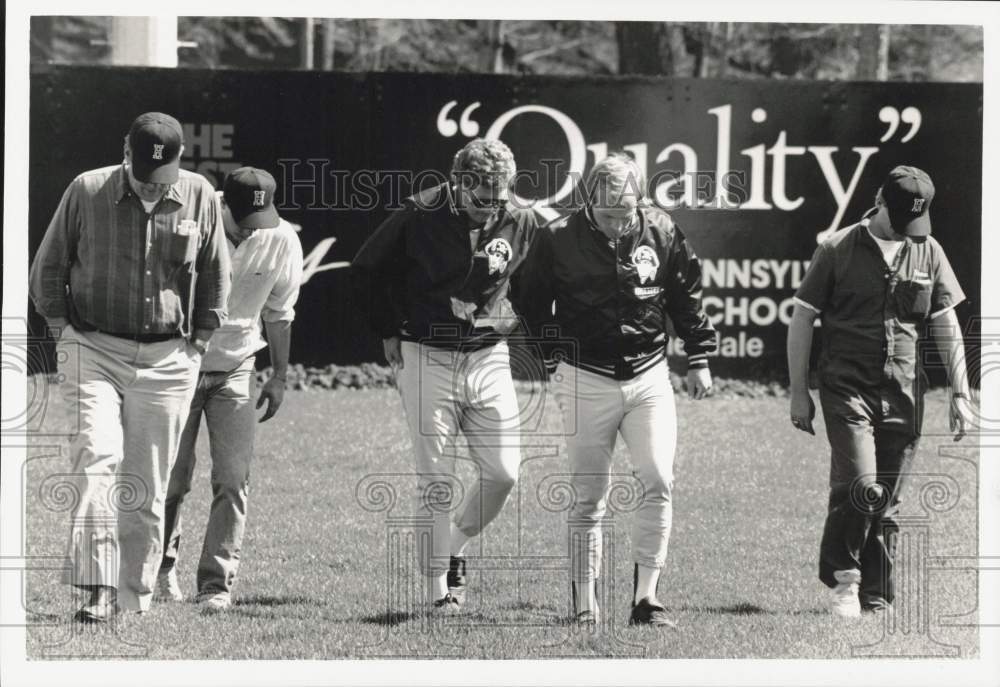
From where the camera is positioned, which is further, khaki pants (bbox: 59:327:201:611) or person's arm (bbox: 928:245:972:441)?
person's arm (bbox: 928:245:972:441)

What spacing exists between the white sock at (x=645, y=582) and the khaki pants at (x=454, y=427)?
2.03ft

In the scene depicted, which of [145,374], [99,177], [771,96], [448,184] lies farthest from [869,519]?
[771,96]

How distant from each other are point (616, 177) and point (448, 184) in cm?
67

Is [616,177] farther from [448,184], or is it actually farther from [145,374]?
[145,374]

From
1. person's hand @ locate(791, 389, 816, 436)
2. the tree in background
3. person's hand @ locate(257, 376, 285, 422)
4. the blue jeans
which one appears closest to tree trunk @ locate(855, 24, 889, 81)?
the tree in background

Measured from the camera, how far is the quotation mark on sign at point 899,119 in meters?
10.4

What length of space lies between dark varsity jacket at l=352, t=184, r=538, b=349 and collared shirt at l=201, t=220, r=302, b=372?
37cm

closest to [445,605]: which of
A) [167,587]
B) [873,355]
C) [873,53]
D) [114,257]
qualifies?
[167,587]

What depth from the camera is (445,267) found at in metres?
6.14

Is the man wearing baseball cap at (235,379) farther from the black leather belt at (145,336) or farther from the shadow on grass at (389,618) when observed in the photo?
the shadow on grass at (389,618)

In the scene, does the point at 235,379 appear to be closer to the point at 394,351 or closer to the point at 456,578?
the point at 394,351

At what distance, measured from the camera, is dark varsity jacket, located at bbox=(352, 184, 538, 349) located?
6.14 m

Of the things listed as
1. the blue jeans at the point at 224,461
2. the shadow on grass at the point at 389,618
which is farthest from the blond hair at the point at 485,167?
the shadow on grass at the point at 389,618

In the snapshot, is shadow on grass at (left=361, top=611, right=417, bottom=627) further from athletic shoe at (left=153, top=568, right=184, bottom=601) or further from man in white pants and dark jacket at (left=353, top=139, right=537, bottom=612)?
athletic shoe at (left=153, top=568, right=184, bottom=601)
